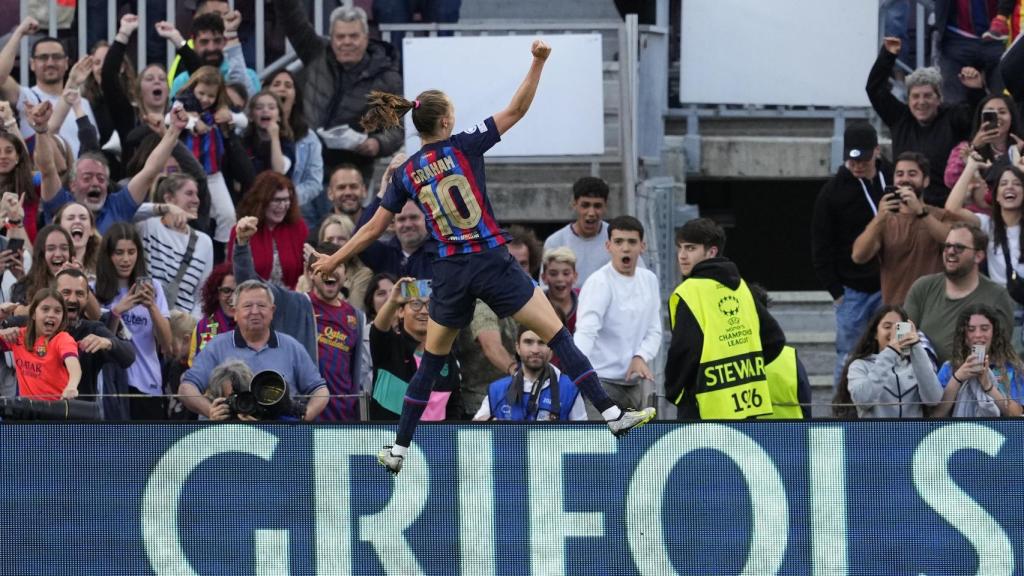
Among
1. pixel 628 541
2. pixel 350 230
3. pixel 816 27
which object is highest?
pixel 816 27

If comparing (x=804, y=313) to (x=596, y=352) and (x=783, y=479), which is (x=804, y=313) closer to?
(x=596, y=352)

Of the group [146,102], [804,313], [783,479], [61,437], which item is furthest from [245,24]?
[783,479]

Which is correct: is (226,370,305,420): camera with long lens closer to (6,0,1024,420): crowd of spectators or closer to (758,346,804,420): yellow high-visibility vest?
(6,0,1024,420): crowd of spectators

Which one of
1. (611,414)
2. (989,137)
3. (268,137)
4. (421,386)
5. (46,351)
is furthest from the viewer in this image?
(268,137)

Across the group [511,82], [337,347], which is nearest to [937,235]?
[511,82]

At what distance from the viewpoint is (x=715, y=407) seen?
32.1 feet

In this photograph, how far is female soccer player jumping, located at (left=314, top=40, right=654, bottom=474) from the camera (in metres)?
8.74

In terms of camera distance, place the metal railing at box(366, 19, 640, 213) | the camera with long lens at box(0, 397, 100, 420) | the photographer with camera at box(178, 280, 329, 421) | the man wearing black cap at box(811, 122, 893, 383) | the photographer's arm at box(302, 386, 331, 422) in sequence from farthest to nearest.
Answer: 1. the metal railing at box(366, 19, 640, 213)
2. the man wearing black cap at box(811, 122, 893, 383)
3. the photographer with camera at box(178, 280, 329, 421)
4. the photographer's arm at box(302, 386, 331, 422)
5. the camera with long lens at box(0, 397, 100, 420)

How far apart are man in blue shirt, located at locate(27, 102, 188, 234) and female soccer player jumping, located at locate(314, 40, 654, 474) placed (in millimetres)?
4017

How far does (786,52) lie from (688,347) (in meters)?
6.31

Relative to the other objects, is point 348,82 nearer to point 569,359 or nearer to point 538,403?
point 538,403

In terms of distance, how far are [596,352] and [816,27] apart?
5205 mm

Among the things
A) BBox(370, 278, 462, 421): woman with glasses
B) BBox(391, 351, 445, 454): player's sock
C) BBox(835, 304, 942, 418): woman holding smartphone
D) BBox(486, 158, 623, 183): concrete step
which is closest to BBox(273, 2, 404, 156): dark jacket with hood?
BBox(486, 158, 623, 183): concrete step

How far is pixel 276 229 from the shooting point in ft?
41.3
